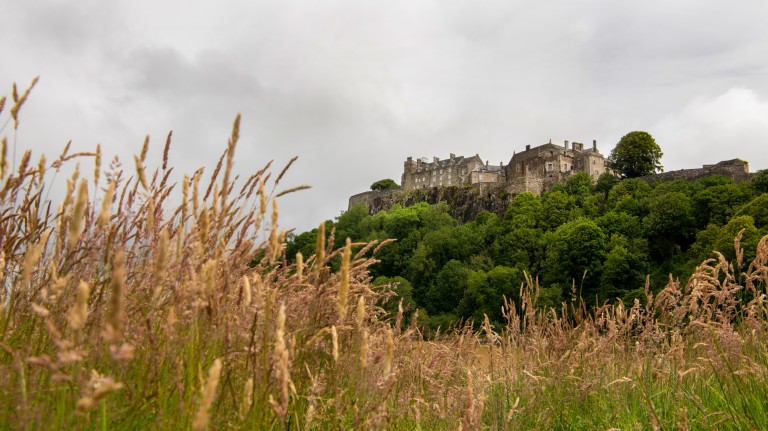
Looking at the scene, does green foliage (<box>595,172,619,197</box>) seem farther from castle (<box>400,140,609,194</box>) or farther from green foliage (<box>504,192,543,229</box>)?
green foliage (<box>504,192,543,229</box>)

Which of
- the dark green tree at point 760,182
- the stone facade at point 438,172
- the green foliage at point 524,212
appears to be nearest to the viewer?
the dark green tree at point 760,182

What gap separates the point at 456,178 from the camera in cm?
10088

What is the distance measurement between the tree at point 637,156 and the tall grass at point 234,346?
2750 inches

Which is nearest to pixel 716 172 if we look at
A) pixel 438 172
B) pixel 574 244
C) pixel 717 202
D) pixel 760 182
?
pixel 760 182

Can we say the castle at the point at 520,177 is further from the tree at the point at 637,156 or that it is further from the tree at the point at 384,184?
the tree at the point at 384,184

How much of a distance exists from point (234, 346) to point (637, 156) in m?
73.9

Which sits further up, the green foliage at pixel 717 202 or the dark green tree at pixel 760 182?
the dark green tree at pixel 760 182

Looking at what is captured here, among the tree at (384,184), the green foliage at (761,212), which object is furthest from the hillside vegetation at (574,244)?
the tree at (384,184)

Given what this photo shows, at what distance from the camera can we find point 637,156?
70.1 meters

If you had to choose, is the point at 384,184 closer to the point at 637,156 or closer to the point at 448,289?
the point at 637,156

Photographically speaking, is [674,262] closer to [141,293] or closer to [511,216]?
[511,216]

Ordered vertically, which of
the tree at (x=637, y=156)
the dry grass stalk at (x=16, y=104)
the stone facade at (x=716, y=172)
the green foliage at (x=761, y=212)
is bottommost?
the dry grass stalk at (x=16, y=104)

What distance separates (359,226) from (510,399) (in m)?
78.7

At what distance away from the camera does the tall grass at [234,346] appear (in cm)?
197
